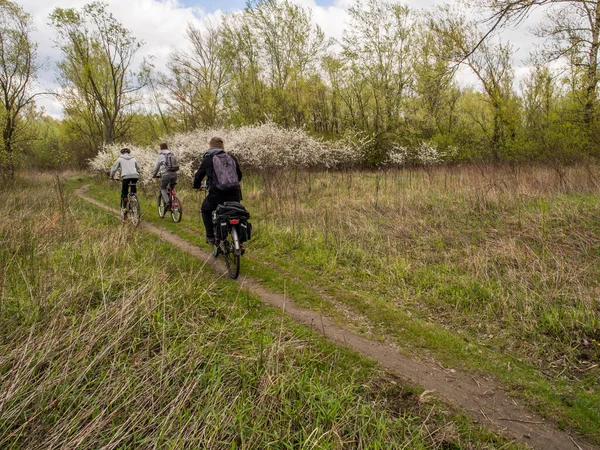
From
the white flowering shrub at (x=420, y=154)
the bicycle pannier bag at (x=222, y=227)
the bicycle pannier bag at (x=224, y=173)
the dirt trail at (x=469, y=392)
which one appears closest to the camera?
the dirt trail at (x=469, y=392)

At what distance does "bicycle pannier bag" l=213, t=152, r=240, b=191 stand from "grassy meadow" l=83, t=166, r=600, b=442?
5.36 ft

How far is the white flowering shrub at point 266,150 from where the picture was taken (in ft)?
53.8

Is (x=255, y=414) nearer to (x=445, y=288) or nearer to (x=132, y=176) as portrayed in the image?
(x=445, y=288)

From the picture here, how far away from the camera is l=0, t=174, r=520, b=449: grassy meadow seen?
2.07m

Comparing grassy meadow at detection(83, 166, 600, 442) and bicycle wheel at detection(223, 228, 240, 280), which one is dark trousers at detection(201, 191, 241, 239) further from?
grassy meadow at detection(83, 166, 600, 442)

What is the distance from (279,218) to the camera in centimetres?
881

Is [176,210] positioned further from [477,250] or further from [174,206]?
[477,250]

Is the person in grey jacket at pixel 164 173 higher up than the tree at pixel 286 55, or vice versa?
the tree at pixel 286 55

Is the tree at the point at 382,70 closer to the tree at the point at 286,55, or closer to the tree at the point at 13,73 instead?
the tree at the point at 286,55

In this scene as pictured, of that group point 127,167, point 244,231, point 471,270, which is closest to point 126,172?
point 127,167

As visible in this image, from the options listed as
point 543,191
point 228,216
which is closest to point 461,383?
point 228,216

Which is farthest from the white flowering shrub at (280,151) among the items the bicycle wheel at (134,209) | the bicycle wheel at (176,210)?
the bicycle wheel at (134,209)

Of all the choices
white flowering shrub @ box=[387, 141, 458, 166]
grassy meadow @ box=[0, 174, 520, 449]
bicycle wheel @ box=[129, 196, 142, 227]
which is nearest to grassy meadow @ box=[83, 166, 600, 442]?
bicycle wheel @ box=[129, 196, 142, 227]

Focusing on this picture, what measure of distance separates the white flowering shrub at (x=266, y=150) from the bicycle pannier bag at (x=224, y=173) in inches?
379
